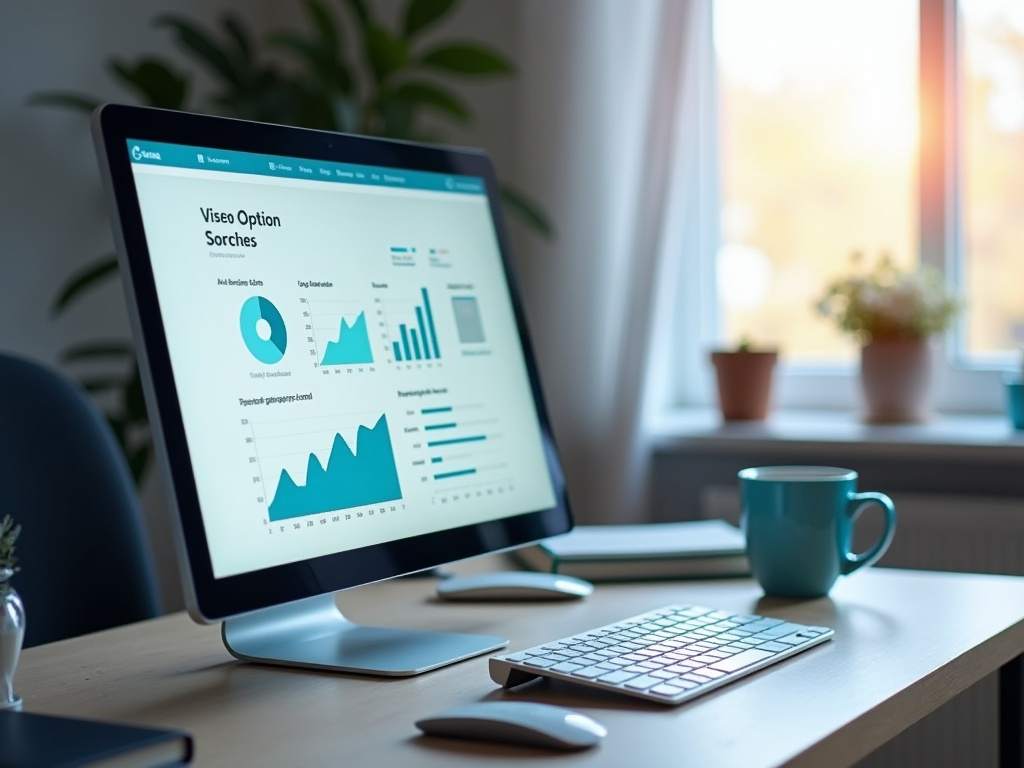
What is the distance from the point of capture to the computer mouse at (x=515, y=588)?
47.3 inches

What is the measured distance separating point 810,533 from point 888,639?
166 millimetres

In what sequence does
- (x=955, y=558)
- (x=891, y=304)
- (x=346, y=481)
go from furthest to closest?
(x=891, y=304) → (x=955, y=558) → (x=346, y=481)

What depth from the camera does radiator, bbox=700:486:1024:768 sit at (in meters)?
1.96

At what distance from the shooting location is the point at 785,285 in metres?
2.49

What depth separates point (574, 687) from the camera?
2.89 feet

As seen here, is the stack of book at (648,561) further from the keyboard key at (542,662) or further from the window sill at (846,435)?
the window sill at (846,435)

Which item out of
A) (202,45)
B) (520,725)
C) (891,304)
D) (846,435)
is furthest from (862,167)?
(520,725)

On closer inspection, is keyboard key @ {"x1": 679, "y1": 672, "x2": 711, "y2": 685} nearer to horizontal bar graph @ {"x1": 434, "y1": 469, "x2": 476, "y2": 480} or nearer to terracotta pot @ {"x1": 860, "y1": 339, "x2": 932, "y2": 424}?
horizontal bar graph @ {"x1": 434, "y1": 469, "x2": 476, "y2": 480}

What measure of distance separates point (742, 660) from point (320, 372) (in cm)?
39

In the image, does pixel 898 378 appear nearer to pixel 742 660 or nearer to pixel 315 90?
pixel 315 90

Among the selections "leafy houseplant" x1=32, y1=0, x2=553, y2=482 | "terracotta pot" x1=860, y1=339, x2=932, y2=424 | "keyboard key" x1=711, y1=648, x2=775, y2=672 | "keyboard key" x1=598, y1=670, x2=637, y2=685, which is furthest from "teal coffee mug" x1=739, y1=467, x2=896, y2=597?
"leafy houseplant" x1=32, y1=0, x2=553, y2=482

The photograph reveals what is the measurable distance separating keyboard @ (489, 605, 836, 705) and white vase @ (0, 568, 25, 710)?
325 mm

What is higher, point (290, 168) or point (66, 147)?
point (66, 147)

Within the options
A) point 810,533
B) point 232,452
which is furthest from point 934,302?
point 232,452
